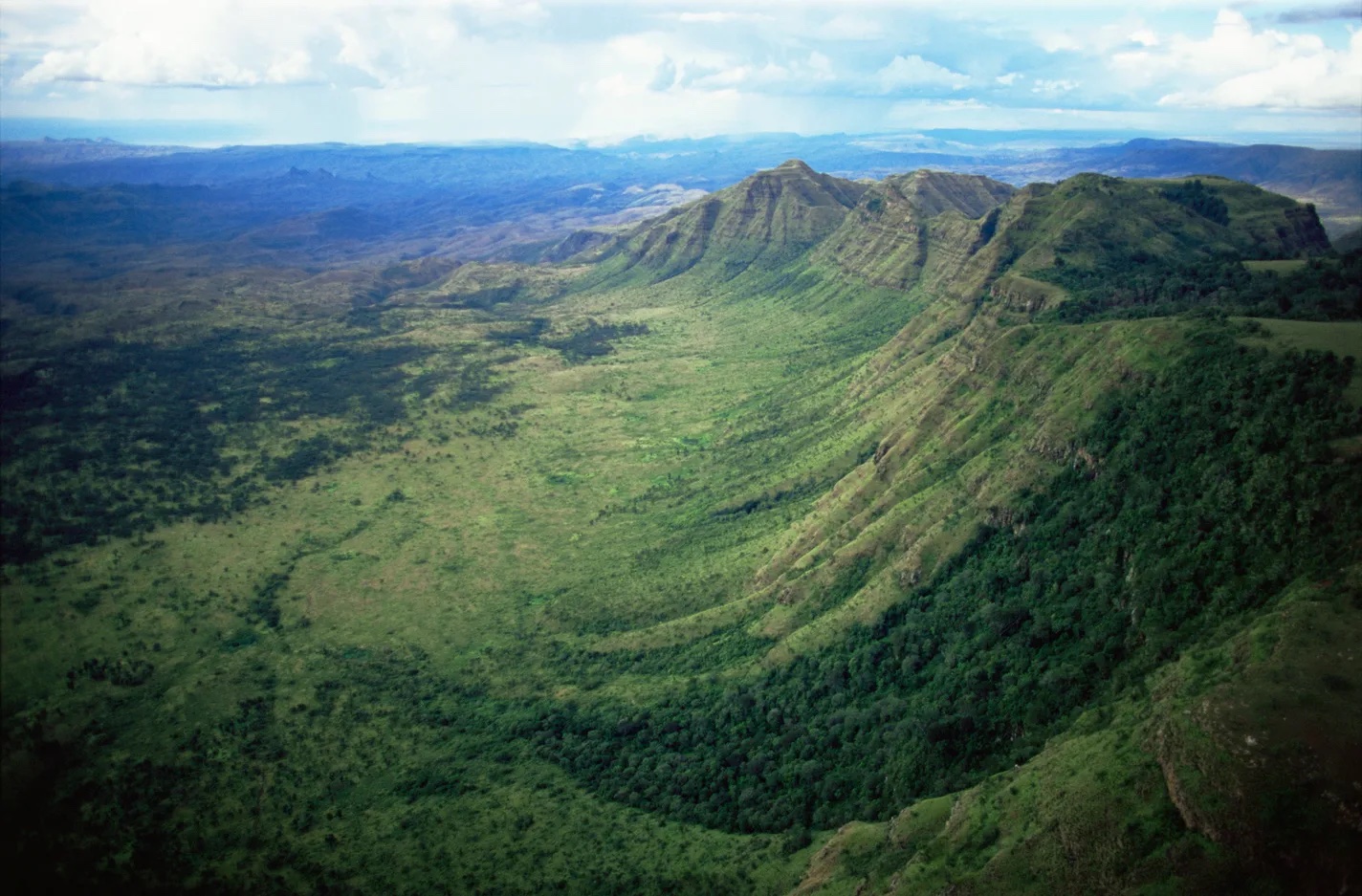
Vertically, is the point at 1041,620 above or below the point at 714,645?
above

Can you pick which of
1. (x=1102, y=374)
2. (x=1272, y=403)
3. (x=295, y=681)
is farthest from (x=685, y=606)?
(x=1272, y=403)

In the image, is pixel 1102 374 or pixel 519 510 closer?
pixel 1102 374

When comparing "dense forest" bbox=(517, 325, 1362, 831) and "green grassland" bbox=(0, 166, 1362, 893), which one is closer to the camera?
"green grassland" bbox=(0, 166, 1362, 893)

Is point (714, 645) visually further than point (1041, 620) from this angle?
Yes

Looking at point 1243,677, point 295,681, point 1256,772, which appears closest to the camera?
point 1256,772

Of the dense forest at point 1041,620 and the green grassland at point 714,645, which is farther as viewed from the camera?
the dense forest at point 1041,620

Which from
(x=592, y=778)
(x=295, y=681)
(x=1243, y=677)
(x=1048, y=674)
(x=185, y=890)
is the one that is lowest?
(x=592, y=778)

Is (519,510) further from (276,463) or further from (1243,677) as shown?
(1243,677)

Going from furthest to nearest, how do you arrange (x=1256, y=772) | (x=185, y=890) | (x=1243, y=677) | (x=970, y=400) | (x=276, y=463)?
(x=276, y=463) < (x=970, y=400) < (x=1243, y=677) < (x=1256, y=772) < (x=185, y=890)
